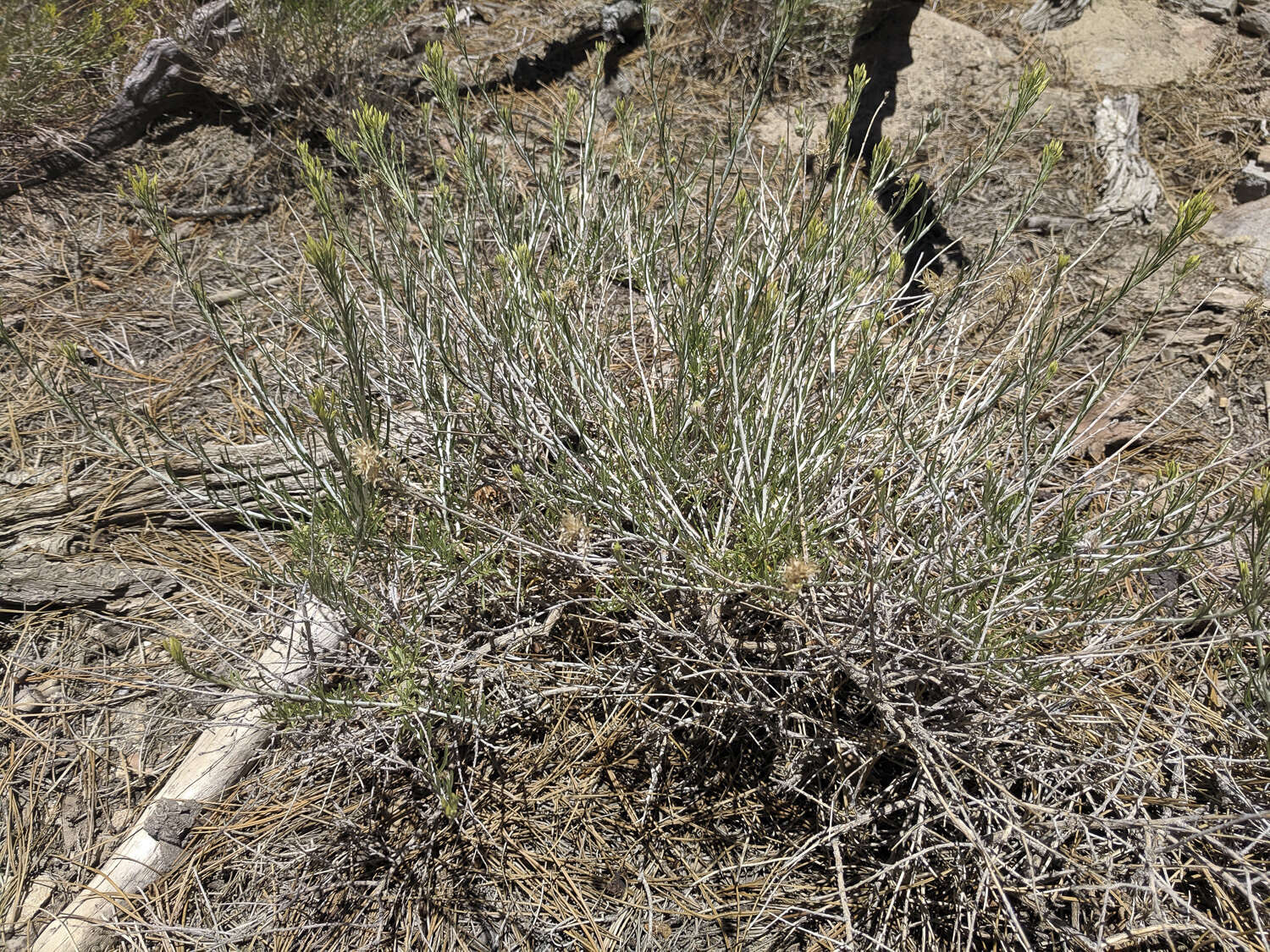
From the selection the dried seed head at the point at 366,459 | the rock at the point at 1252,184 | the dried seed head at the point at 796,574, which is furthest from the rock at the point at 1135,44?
the dried seed head at the point at 366,459

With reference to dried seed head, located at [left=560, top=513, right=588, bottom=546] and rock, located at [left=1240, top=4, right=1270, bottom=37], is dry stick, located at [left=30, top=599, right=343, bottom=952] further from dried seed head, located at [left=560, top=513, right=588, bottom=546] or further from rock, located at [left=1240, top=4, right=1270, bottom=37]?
rock, located at [left=1240, top=4, right=1270, bottom=37]

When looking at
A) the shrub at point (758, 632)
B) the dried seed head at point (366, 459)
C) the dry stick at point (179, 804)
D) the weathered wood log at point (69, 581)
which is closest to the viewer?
the dried seed head at point (366, 459)

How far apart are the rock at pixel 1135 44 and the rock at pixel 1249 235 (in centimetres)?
89

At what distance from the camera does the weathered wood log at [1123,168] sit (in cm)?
324

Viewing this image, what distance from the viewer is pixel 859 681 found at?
1.78 metres

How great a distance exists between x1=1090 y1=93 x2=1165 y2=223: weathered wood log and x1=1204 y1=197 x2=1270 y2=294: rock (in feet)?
0.85

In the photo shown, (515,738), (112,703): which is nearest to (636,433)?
(515,738)

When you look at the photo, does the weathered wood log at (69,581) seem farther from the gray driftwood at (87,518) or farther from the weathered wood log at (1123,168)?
the weathered wood log at (1123,168)

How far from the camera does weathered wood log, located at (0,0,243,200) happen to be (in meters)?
3.38

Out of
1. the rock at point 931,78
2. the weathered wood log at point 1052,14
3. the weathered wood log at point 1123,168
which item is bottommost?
the weathered wood log at point 1123,168

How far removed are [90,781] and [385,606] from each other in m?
0.95

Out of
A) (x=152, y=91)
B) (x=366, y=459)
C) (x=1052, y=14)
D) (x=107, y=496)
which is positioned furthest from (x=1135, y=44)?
(x=107, y=496)

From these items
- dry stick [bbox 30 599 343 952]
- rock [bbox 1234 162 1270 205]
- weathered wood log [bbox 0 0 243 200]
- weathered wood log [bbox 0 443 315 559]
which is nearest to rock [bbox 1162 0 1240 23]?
rock [bbox 1234 162 1270 205]

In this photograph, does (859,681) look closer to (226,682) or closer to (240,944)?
(226,682)
